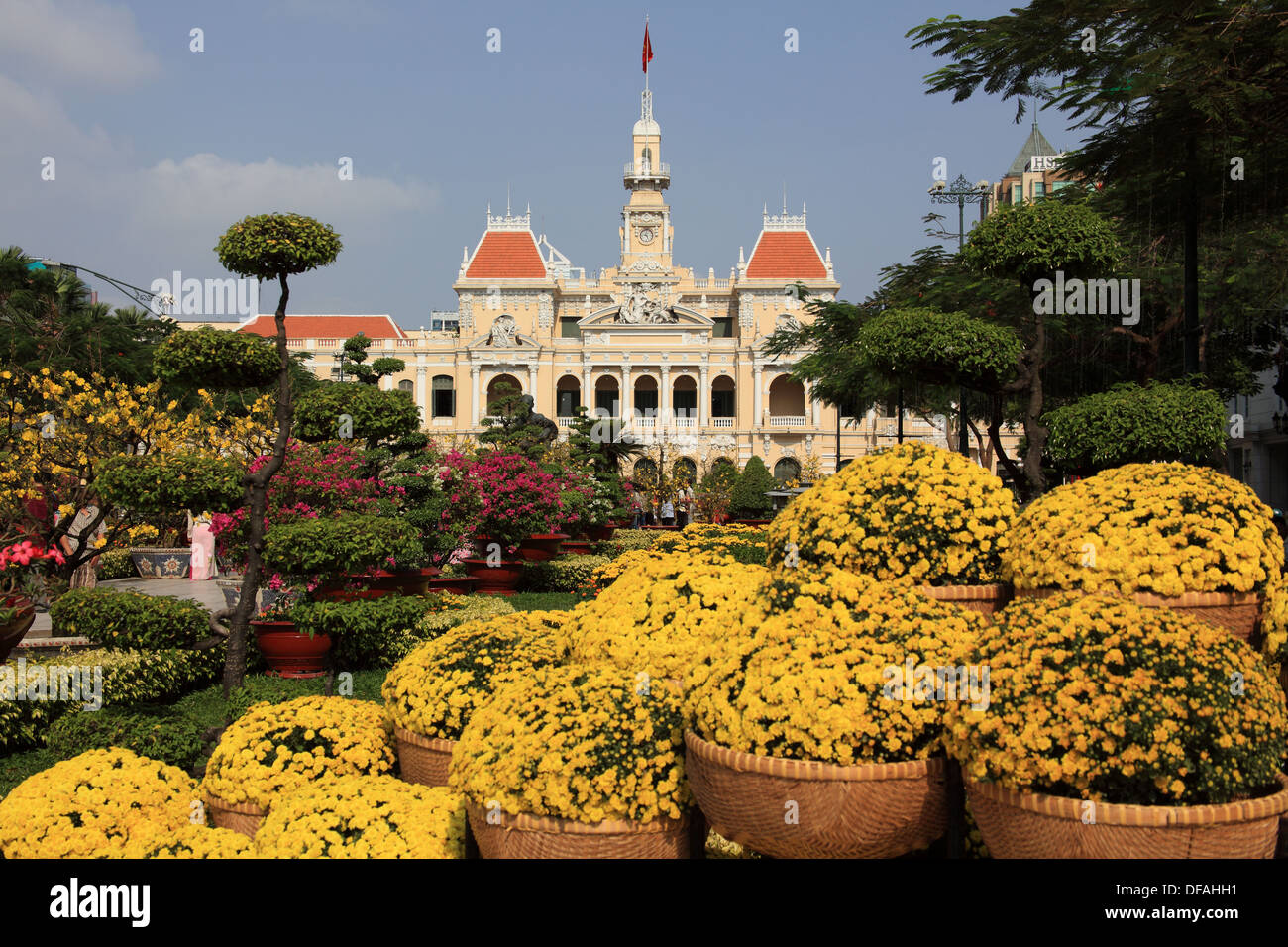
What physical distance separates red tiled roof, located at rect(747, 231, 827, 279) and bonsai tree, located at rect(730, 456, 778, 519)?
70.4 ft

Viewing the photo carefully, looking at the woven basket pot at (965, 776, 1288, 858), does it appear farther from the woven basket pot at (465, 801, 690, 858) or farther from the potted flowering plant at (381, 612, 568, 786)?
the potted flowering plant at (381, 612, 568, 786)

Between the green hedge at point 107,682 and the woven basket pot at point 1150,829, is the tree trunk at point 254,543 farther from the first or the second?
the woven basket pot at point 1150,829

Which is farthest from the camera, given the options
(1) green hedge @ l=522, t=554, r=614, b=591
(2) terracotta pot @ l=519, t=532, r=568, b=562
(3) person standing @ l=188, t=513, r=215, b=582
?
(3) person standing @ l=188, t=513, r=215, b=582

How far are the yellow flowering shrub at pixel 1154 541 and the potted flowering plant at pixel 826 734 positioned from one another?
32.3 inches

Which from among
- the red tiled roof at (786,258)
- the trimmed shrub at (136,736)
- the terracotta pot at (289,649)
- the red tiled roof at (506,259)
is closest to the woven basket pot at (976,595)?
the trimmed shrub at (136,736)

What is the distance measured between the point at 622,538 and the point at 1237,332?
1134 cm

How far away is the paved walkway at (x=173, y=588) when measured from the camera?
566 inches

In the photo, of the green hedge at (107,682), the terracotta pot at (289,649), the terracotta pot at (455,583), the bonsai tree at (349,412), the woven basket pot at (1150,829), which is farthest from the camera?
the terracotta pot at (455,583)

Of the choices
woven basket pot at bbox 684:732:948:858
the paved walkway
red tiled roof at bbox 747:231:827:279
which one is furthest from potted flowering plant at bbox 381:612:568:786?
red tiled roof at bbox 747:231:827:279

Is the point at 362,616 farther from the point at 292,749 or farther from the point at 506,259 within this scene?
the point at 506,259

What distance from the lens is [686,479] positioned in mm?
33031

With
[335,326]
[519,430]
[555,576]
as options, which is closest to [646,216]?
[335,326]

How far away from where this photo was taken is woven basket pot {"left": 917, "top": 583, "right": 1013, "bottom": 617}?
464 cm
